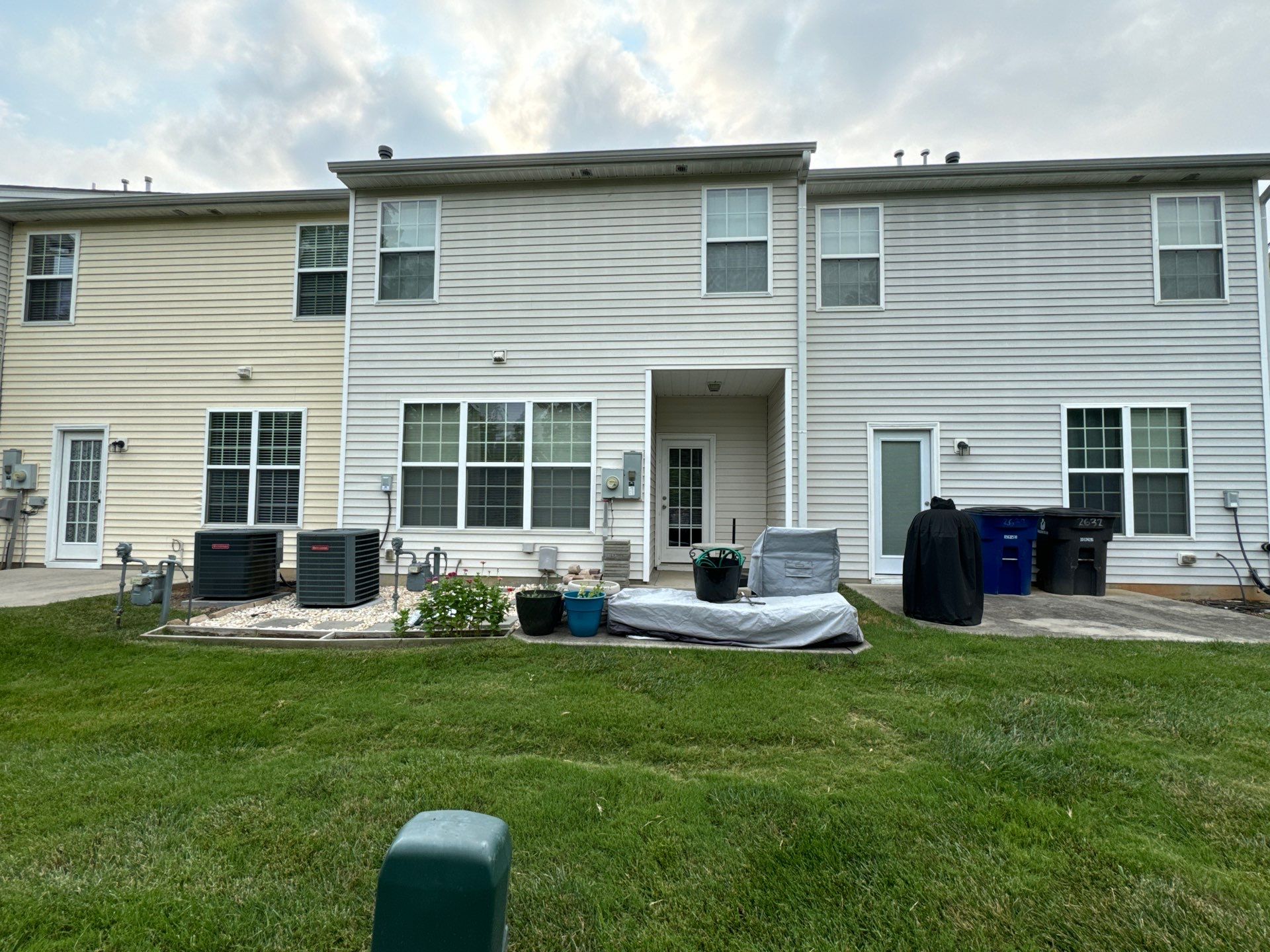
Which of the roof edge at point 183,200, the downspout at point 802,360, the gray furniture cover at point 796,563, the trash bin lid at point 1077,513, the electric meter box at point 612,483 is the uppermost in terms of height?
the roof edge at point 183,200

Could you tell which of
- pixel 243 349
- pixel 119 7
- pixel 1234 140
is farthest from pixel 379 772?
pixel 1234 140

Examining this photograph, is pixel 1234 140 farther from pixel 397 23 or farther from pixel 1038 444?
pixel 397 23

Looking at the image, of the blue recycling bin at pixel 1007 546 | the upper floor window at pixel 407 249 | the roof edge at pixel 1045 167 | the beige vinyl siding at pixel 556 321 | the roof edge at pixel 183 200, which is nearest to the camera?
the blue recycling bin at pixel 1007 546

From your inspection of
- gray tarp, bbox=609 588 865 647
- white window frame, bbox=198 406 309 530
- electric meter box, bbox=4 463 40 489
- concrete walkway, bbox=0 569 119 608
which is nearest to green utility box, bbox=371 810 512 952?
gray tarp, bbox=609 588 865 647

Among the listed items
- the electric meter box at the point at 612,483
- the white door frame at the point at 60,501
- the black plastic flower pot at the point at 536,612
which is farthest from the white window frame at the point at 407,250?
the black plastic flower pot at the point at 536,612

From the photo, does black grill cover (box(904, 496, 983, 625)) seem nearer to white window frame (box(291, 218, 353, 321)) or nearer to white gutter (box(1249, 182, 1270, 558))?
white gutter (box(1249, 182, 1270, 558))

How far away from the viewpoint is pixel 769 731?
2930 millimetres

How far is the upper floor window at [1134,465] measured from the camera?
282 inches

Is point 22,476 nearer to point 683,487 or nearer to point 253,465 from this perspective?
point 253,465

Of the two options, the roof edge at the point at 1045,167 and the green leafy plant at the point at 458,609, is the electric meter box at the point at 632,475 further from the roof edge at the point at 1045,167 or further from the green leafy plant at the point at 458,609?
the roof edge at the point at 1045,167

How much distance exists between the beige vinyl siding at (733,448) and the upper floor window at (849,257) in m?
1.85

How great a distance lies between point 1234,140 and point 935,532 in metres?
9.82

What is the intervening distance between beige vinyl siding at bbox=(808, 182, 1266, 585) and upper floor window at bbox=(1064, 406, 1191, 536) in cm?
14

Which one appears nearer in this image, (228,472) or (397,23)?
(228,472)
